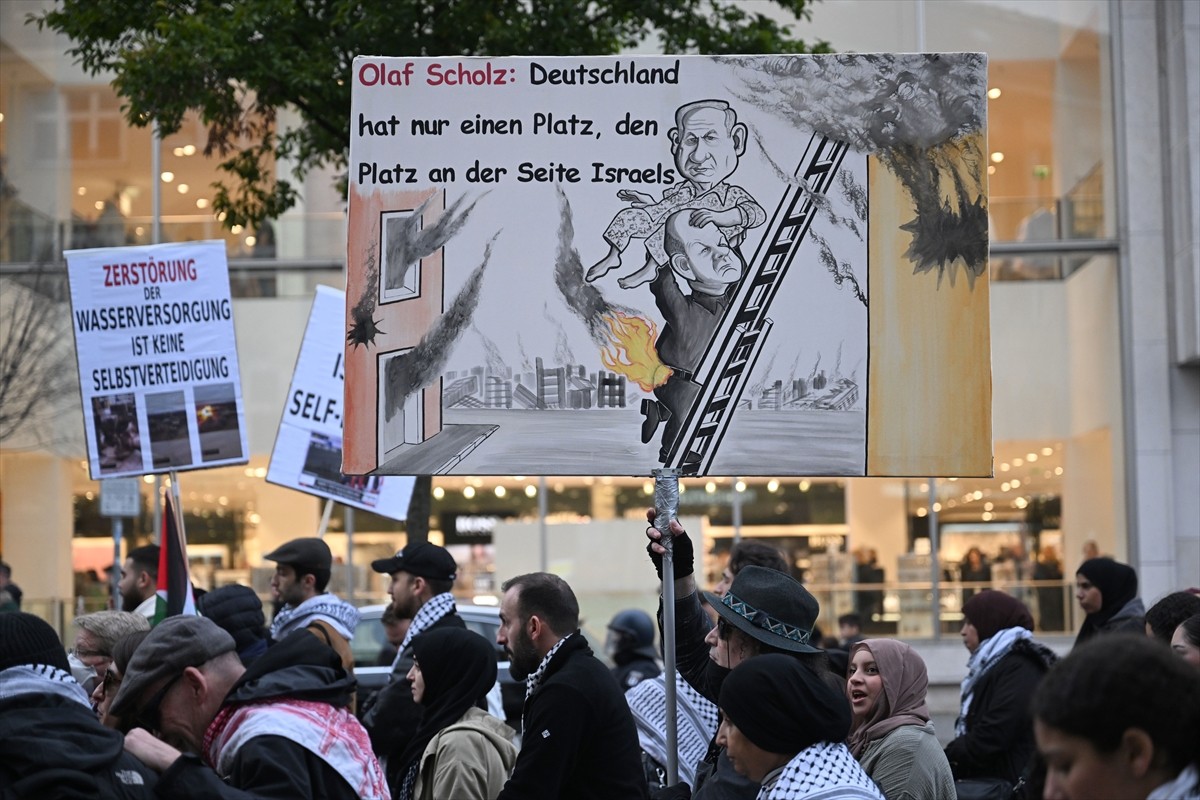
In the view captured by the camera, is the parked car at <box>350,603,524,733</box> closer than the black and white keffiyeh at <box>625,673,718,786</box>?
No

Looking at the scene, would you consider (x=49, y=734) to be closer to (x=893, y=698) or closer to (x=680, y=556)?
(x=680, y=556)

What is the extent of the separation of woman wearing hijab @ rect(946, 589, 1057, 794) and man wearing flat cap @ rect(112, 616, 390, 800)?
12.1 ft

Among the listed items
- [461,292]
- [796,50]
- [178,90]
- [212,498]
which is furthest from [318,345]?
[212,498]

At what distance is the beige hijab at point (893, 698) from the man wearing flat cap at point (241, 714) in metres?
1.81

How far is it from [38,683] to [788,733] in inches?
68.8

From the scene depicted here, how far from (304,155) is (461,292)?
7.56m

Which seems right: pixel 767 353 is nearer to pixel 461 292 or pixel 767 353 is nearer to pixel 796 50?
pixel 461 292

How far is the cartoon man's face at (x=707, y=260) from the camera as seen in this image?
5.34 meters

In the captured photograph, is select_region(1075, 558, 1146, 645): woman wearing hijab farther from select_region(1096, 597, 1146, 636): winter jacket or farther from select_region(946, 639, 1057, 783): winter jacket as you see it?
select_region(946, 639, 1057, 783): winter jacket

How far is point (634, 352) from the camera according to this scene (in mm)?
5301

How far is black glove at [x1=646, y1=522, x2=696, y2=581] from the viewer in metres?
5.17

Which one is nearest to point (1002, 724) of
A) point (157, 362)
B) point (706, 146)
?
point (706, 146)

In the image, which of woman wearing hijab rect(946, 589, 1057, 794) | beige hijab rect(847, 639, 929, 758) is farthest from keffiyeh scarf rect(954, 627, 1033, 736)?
beige hijab rect(847, 639, 929, 758)

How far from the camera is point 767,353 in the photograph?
5.29 m
